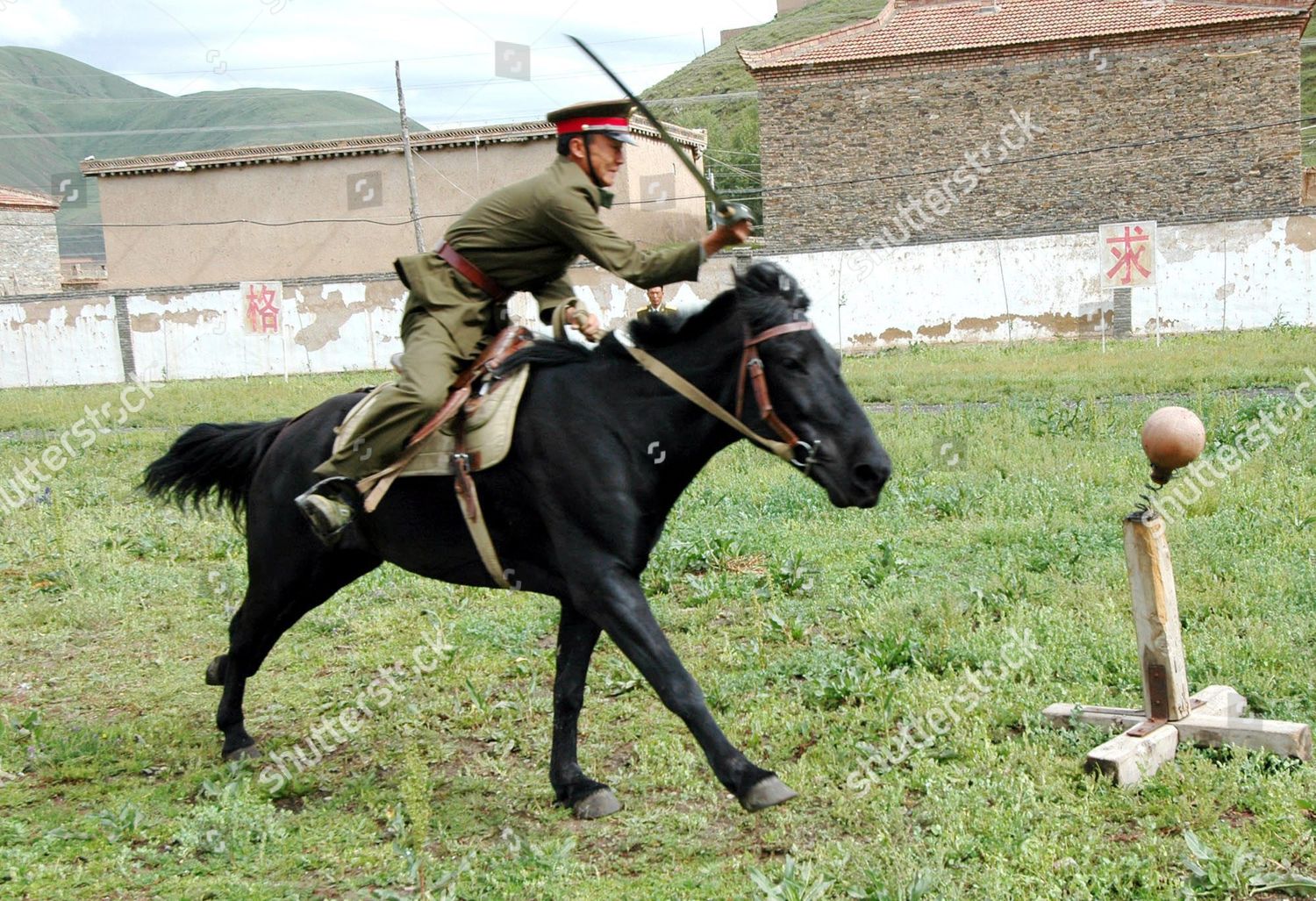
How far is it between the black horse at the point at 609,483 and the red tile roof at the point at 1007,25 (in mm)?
30629

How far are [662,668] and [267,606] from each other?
2.38 metres

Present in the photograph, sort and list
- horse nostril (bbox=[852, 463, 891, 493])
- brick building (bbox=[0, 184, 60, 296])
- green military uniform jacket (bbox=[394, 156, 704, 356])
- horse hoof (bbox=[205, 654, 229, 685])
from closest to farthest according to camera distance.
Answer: horse nostril (bbox=[852, 463, 891, 493]), green military uniform jacket (bbox=[394, 156, 704, 356]), horse hoof (bbox=[205, 654, 229, 685]), brick building (bbox=[0, 184, 60, 296])

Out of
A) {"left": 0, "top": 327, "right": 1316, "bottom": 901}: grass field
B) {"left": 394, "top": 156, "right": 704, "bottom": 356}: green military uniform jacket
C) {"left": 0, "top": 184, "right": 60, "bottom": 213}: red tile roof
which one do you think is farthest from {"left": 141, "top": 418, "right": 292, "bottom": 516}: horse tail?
{"left": 0, "top": 184, "right": 60, "bottom": 213}: red tile roof

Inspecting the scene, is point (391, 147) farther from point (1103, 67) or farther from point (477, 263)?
point (477, 263)

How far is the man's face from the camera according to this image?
4664 millimetres

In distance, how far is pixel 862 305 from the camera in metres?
27.9

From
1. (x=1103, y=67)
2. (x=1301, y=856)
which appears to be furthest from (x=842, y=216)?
(x=1301, y=856)

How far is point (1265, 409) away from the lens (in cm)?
1149

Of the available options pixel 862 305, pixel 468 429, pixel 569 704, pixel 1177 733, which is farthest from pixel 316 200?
pixel 1177 733

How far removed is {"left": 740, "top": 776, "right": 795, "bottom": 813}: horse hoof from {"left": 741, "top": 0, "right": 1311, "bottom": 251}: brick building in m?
30.2

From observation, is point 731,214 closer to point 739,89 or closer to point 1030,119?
point 1030,119
